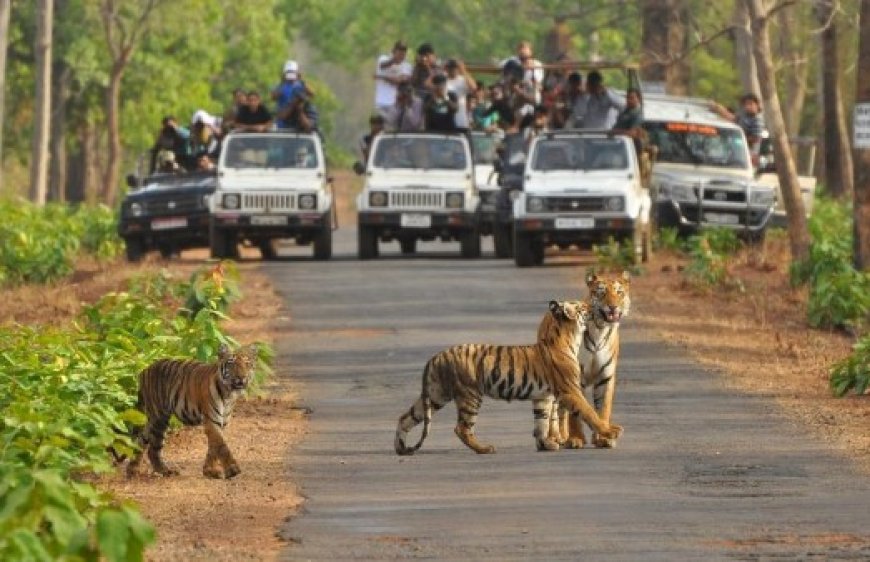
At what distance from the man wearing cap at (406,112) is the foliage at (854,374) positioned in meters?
19.2

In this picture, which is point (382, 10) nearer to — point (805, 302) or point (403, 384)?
point (805, 302)

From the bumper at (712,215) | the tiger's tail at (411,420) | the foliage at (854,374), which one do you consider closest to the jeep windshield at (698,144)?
the bumper at (712,215)

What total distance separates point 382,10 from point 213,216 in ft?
209

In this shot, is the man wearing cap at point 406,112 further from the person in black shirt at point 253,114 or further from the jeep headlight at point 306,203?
A: the jeep headlight at point 306,203

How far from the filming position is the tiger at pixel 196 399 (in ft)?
51.6

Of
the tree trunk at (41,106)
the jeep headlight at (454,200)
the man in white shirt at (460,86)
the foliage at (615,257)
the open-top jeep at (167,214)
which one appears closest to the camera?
the foliage at (615,257)

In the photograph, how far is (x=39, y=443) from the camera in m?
14.1

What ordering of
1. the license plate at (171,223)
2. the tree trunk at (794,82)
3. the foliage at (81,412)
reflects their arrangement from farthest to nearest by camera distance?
the tree trunk at (794,82)
the license plate at (171,223)
the foliage at (81,412)

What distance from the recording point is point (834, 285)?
27.2 m

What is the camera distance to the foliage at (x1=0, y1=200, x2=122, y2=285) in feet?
122

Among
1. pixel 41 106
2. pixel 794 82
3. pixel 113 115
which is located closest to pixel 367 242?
pixel 41 106

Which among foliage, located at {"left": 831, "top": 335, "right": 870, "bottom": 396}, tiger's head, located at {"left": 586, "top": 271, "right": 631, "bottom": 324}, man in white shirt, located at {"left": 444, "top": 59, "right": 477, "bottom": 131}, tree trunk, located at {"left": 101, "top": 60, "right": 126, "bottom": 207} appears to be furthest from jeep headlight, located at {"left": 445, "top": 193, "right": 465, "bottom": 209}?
tree trunk, located at {"left": 101, "top": 60, "right": 126, "bottom": 207}

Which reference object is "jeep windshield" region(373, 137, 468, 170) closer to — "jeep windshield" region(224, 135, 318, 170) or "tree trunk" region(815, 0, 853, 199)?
"jeep windshield" region(224, 135, 318, 170)

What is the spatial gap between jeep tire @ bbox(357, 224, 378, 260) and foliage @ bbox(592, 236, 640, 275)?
4734mm
